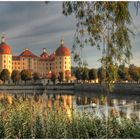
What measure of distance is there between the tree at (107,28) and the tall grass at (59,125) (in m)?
0.93

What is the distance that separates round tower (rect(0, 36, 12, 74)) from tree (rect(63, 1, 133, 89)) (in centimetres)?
154

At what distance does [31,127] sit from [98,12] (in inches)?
63.7

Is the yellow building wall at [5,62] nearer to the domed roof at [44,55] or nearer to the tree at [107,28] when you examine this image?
the domed roof at [44,55]

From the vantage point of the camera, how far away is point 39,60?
586 cm

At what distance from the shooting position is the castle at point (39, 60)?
5.40m

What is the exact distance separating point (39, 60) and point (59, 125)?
1.29m

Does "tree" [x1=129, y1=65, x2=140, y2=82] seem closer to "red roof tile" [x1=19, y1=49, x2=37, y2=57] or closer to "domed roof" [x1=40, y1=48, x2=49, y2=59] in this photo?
"domed roof" [x1=40, y1=48, x2=49, y2=59]

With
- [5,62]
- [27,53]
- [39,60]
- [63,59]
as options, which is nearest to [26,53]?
[27,53]

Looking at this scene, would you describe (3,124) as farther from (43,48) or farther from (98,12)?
(98,12)

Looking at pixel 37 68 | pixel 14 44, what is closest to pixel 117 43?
pixel 14 44

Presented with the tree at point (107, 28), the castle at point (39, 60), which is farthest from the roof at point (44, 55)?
the tree at point (107, 28)

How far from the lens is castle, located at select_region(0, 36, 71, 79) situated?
5398 millimetres

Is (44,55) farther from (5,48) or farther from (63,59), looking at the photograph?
(5,48)

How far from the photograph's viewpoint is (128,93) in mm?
24703
